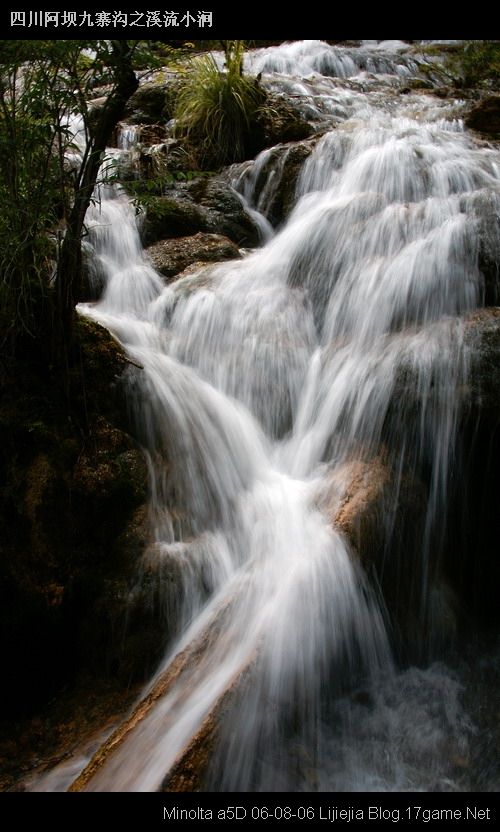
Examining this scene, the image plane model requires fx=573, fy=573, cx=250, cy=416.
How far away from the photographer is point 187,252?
5852 millimetres

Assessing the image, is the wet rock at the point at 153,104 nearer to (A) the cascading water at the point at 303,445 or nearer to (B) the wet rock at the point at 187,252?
(A) the cascading water at the point at 303,445

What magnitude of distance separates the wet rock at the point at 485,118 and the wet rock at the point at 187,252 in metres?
3.92

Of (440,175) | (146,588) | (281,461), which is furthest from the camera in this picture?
(440,175)

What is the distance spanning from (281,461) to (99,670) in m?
1.79

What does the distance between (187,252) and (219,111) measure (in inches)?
114

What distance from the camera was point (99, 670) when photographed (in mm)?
3002

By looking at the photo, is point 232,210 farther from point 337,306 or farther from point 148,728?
point 148,728

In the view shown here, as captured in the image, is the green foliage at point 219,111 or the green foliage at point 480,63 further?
the green foliage at point 480,63

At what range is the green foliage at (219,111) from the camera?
24.6 ft

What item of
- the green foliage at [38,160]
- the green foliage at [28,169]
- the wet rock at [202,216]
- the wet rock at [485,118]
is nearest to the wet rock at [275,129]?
the wet rock at [202,216]

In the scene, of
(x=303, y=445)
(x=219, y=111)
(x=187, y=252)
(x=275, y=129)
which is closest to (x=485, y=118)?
(x=275, y=129)

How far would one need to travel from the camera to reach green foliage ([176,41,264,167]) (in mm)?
7496

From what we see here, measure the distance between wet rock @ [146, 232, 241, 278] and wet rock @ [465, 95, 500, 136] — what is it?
3.92 metres

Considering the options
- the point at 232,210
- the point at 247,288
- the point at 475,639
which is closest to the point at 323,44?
the point at 232,210
